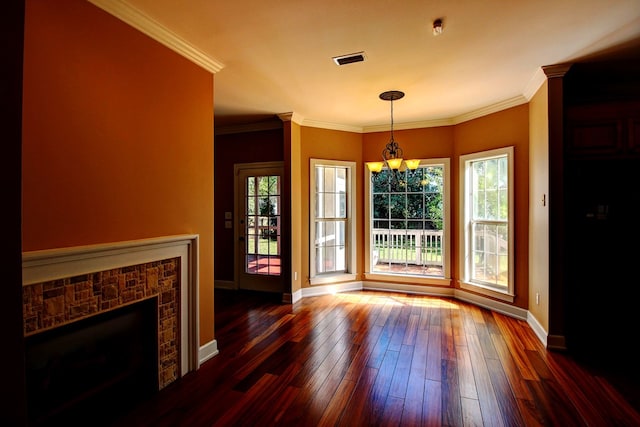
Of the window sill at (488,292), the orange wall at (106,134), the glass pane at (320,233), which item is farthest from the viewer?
the glass pane at (320,233)

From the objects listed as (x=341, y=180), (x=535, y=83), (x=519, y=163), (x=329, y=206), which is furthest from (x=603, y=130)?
(x=329, y=206)

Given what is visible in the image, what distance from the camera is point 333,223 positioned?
5141 mm

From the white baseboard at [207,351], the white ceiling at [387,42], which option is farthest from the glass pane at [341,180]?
the white baseboard at [207,351]

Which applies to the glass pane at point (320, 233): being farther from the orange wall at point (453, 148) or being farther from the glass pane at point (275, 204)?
the glass pane at point (275, 204)

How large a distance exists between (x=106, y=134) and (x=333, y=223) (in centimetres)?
361

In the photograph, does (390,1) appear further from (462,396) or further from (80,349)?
(80,349)

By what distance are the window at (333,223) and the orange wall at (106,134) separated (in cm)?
240

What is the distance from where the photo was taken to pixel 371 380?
2.47 m

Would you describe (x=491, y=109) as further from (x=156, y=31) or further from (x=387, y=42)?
(x=156, y=31)

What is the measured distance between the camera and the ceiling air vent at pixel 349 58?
274 cm

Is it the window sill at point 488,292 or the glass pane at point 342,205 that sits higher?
the glass pane at point 342,205

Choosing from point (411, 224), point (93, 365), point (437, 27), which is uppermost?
point (437, 27)

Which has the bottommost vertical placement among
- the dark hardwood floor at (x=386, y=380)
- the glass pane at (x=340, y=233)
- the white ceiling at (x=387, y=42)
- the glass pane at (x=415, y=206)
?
the dark hardwood floor at (x=386, y=380)

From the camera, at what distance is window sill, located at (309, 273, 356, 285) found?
194 inches
